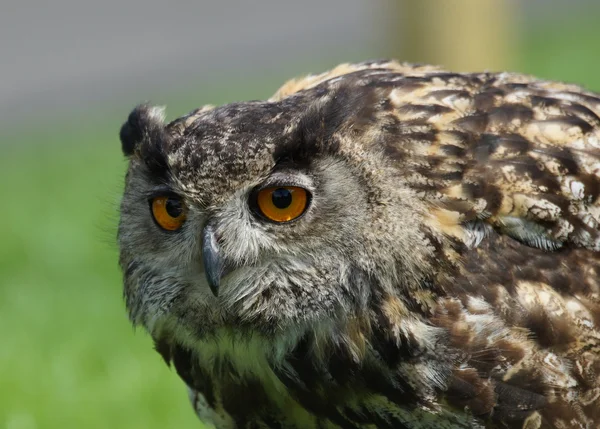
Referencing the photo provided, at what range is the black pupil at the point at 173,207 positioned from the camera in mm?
3162

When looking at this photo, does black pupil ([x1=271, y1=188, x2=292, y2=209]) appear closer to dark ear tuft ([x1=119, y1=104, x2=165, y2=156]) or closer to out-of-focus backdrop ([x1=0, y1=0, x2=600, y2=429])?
dark ear tuft ([x1=119, y1=104, x2=165, y2=156])

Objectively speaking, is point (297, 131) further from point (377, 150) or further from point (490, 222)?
point (490, 222)

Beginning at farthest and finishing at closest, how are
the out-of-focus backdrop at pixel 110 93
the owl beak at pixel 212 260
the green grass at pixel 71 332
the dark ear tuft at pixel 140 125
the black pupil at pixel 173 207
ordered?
1. the out-of-focus backdrop at pixel 110 93
2. the green grass at pixel 71 332
3. the dark ear tuft at pixel 140 125
4. the black pupil at pixel 173 207
5. the owl beak at pixel 212 260

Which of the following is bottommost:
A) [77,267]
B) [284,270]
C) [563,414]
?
[563,414]

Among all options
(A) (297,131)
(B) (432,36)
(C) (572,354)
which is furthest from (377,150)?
(B) (432,36)

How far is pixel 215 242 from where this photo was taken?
3.05 metres

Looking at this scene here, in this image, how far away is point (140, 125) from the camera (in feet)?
11.1

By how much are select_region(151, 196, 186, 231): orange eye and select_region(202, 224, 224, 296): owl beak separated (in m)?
0.14

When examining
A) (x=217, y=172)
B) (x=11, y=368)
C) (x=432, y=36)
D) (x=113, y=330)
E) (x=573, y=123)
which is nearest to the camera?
(x=217, y=172)

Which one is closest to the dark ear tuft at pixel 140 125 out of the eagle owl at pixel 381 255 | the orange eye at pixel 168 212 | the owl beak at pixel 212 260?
the eagle owl at pixel 381 255

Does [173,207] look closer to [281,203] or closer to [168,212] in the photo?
[168,212]

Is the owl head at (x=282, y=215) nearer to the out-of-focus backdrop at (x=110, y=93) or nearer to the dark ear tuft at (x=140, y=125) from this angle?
the dark ear tuft at (x=140, y=125)

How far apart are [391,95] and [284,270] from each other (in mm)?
693

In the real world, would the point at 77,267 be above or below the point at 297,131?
above
